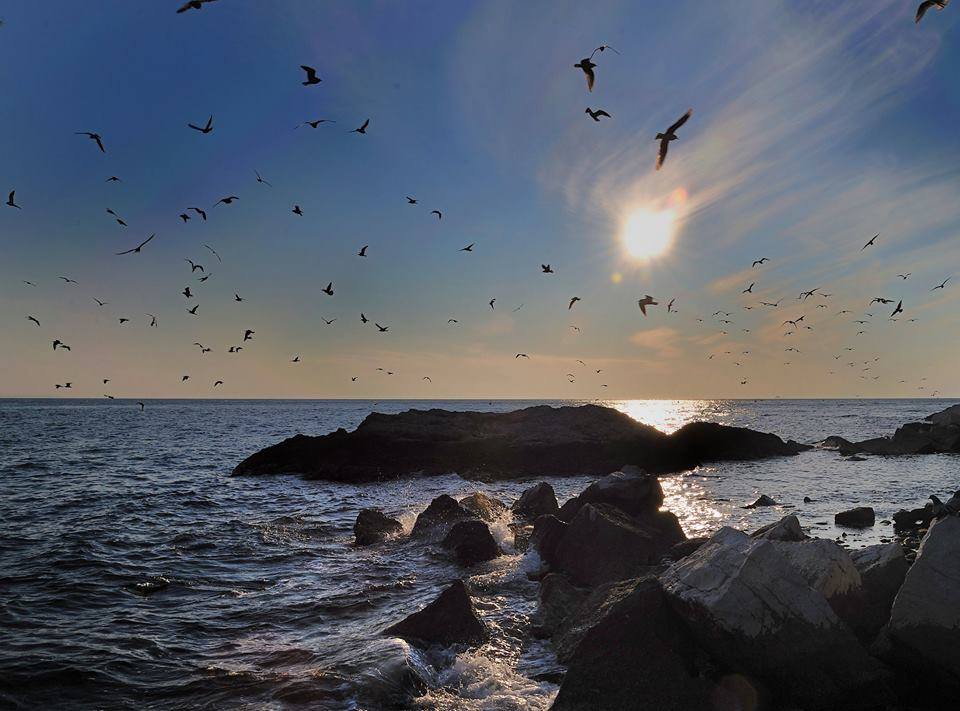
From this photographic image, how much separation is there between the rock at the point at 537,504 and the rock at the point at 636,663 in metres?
10.7

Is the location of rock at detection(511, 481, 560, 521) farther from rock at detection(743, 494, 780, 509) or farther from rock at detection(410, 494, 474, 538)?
rock at detection(743, 494, 780, 509)

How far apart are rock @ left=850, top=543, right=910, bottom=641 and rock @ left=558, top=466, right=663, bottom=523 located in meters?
6.91

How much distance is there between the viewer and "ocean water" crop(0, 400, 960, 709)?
781cm

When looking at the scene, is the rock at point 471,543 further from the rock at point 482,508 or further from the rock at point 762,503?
the rock at point 762,503

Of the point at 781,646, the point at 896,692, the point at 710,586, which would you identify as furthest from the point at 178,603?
the point at 896,692

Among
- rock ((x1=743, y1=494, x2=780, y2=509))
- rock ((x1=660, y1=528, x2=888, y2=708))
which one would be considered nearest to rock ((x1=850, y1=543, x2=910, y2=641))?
rock ((x1=660, y1=528, x2=888, y2=708))

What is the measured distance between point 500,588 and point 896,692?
6974 millimetres

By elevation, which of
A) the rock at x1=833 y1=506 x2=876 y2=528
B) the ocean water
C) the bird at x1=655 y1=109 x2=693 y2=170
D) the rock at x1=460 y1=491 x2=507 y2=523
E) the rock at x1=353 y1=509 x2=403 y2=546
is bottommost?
the ocean water

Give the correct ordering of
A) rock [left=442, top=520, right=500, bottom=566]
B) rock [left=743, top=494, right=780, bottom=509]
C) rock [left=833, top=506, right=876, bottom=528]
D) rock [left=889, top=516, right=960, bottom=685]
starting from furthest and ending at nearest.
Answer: rock [left=743, top=494, right=780, bottom=509], rock [left=833, top=506, right=876, bottom=528], rock [left=442, top=520, right=500, bottom=566], rock [left=889, top=516, right=960, bottom=685]

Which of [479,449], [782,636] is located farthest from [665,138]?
[479,449]

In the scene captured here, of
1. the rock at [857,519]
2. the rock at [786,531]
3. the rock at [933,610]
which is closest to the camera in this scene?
the rock at [933,610]

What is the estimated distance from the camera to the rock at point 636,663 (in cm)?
681

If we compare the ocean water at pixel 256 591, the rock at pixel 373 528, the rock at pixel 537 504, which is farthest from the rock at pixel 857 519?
the rock at pixel 373 528

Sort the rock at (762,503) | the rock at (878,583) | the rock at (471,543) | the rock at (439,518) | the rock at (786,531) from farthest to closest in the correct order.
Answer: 1. the rock at (762,503)
2. the rock at (439,518)
3. the rock at (471,543)
4. the rock at (786,531)
5. the rock at (878,583)
